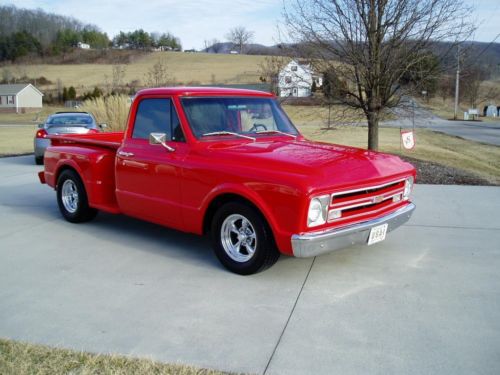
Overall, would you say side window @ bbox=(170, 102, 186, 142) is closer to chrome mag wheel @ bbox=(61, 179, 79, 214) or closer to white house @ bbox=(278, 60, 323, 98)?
chrome mag wheel @ bbox=(61, 179, 79, 214)

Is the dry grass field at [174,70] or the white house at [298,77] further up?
the dry grass field at [174,70]

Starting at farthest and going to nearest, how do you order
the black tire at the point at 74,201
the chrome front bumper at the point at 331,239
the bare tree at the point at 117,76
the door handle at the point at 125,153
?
the bare tree at the point at 117,76, the black tire at the point at 74,201, the door handle at the point at 125,153, the chrome front bumper at the point at 331,239

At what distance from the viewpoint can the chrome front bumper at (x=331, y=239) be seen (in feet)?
14.1

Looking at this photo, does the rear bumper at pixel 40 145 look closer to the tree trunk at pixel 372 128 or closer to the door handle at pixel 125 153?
the door handle at pixel 125 153

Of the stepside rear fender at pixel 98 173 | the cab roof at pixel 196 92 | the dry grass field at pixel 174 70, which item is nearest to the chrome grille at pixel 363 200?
the cab roof at pixel 196 92

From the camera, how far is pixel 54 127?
13383 millimetres

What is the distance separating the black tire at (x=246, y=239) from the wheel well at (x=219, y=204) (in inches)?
1.3

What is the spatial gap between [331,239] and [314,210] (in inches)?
12.1

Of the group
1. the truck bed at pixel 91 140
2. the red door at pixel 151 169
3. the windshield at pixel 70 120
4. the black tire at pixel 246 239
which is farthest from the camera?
the windshield at pixel 70 120

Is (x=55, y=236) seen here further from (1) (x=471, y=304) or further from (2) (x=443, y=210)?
(2) (x=443, y=210)

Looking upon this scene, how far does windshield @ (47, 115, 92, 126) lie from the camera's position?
536 inches

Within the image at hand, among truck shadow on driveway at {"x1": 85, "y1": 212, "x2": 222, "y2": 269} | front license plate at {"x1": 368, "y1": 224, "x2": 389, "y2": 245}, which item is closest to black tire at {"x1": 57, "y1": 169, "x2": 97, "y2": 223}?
truck shadow on driveway at {"x1": 85, "y1": 212, "x2": 222, "y2": 269}

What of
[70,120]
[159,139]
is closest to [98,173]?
[159,139]

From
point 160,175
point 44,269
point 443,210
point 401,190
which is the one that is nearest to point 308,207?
point 401,190
